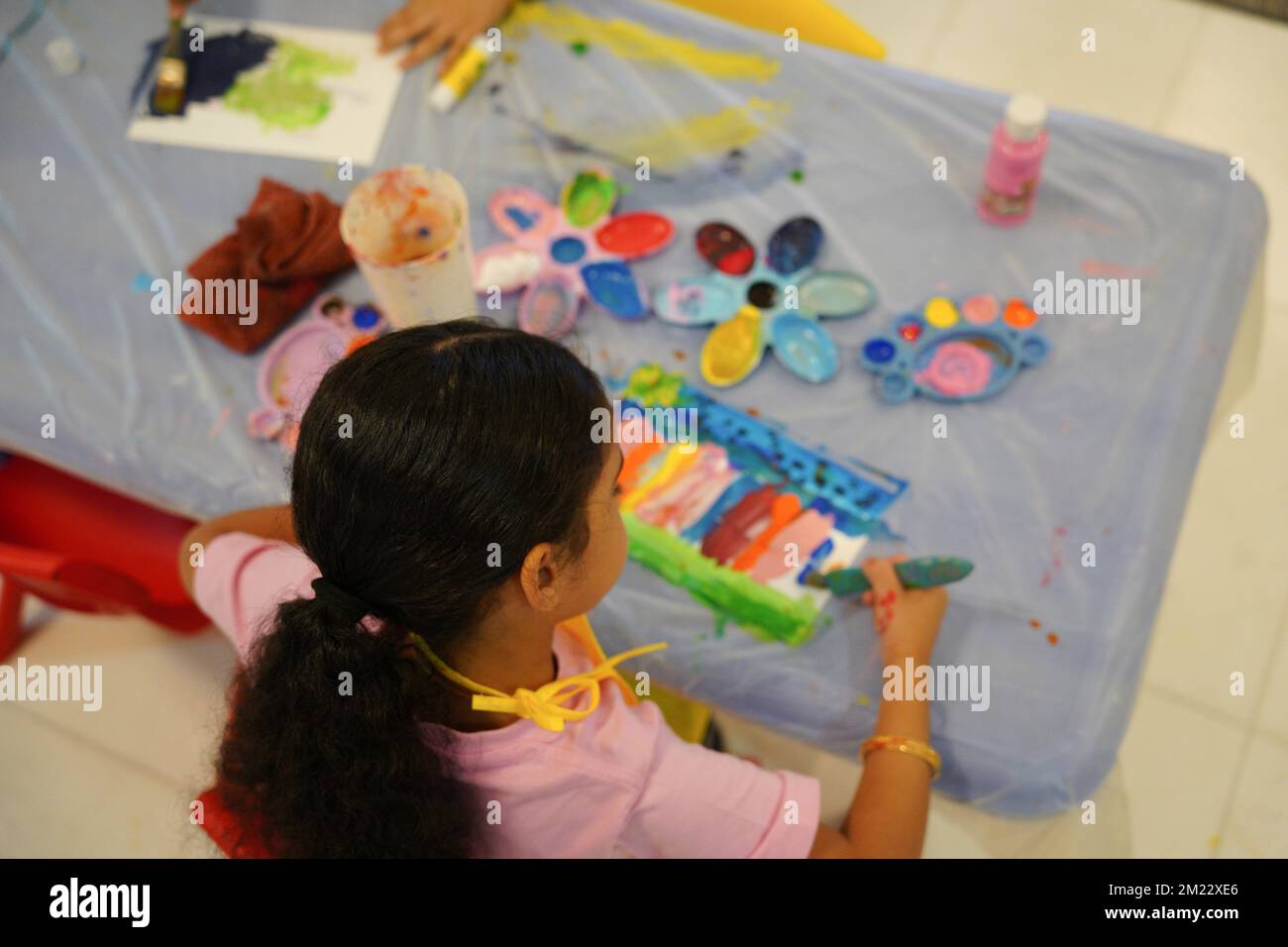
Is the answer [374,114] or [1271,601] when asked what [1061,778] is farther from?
[374,114]

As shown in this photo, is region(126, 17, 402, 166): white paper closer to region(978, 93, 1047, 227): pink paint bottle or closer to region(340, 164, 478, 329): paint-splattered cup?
region(340, 164, 478, 329): paint-splattered cup

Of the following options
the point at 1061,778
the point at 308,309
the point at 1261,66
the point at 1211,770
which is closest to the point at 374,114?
the point at 308,309

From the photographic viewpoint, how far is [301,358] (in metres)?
1.17

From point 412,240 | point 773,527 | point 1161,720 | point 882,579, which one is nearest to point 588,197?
point 412,240

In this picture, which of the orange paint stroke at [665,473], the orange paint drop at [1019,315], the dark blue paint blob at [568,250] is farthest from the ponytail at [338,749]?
the orange paint drop at [1019,315]

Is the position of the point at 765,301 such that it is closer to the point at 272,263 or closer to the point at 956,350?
the point at 956,350

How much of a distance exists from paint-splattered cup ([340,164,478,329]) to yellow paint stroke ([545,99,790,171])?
27 cm

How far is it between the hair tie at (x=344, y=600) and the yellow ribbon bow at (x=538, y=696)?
0.06m

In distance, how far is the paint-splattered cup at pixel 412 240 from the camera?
1.04 metres

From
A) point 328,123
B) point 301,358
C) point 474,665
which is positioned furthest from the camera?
point 328,123

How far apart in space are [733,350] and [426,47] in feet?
1.81

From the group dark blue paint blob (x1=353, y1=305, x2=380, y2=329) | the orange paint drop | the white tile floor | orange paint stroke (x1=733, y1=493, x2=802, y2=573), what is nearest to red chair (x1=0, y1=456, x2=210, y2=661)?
the white tile floor

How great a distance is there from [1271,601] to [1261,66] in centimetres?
105
